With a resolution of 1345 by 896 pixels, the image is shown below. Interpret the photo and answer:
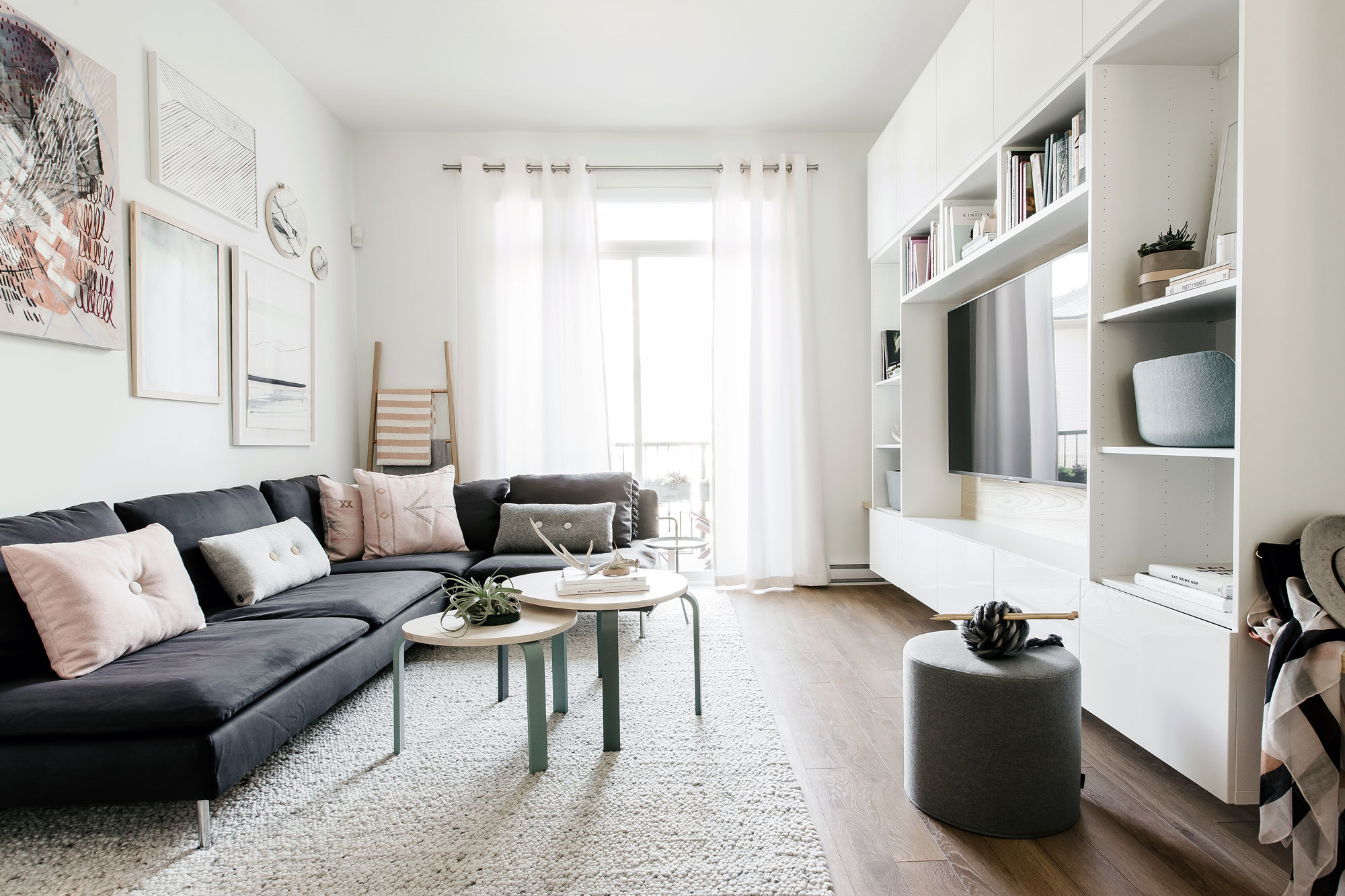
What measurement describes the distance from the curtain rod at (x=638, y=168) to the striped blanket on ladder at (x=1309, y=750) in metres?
3.89

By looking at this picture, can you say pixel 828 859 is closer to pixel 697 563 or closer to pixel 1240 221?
pixel 1240 221

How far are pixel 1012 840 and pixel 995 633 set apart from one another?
1.58 feet

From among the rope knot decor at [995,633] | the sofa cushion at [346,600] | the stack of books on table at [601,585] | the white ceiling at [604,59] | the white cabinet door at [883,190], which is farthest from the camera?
the white cabinet door at [883,190]

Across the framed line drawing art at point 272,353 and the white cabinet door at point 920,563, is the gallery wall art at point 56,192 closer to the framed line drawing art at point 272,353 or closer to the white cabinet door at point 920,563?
the framed line drawing art at point 272,353

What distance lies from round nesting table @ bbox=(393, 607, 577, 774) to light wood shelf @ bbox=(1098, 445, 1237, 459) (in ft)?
5.66

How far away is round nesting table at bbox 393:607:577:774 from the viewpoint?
203 centimetres

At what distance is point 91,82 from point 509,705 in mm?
2676

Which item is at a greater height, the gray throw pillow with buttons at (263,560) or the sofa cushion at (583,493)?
the sofa cushion at (583,493)

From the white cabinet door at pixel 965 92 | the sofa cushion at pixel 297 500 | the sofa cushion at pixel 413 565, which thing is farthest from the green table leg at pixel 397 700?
the white cabinet door at pixel 965 92

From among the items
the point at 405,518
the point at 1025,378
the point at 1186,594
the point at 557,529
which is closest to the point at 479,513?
the point at 405,518

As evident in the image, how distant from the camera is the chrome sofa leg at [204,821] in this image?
169 cm

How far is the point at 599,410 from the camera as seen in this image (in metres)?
4.50

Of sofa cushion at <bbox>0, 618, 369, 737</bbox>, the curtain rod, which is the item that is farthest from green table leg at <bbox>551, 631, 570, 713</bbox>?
the curtain rod

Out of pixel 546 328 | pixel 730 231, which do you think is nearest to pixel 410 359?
pixel 546 328
